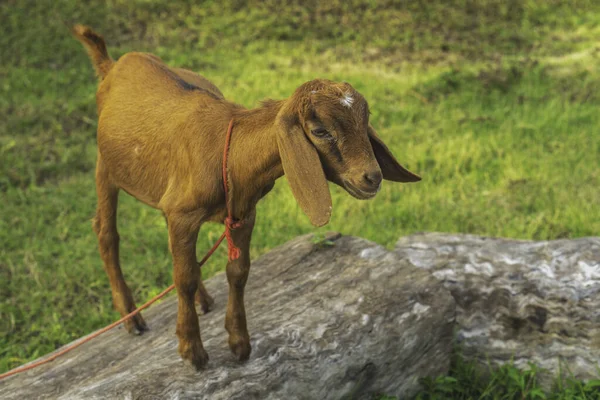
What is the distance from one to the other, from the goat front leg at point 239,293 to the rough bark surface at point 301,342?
0.11 m

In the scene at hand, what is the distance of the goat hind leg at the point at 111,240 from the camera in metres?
4.35

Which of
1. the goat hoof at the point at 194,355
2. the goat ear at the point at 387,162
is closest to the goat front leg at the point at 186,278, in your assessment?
the goat hoof at the point at 194,355

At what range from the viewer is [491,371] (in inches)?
186

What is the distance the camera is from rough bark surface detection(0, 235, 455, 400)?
3746mm

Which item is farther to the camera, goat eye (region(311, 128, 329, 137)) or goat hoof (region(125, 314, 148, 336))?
goat hoof (region(125, 314, 148, 336))

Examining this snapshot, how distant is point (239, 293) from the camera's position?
374cm

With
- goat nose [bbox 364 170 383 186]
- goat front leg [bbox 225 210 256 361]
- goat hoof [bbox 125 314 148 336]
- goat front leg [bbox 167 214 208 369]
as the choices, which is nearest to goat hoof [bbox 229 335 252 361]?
→ goat front leg [bbox 225 210 256 361]

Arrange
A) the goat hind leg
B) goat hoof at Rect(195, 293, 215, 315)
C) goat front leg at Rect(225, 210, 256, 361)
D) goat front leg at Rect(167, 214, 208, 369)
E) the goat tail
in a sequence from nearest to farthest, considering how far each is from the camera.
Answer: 1. goat front leg at Rect(167, 214, 208, 369)
2. goat front leg at Rect(225, 210, 256, 361)
3. the goat hind leg
4. goat hoof at Rect(195, 293, 215, 315)
5. the goat tail

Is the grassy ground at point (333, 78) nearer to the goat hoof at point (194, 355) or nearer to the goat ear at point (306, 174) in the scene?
the goat hoof at point (194, 355)

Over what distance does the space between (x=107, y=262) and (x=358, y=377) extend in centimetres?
172

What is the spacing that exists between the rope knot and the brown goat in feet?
0.09

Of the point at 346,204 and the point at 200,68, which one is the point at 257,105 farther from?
the point at 200,68

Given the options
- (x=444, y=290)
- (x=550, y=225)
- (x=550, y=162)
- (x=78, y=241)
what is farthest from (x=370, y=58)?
(x=444, y=290)

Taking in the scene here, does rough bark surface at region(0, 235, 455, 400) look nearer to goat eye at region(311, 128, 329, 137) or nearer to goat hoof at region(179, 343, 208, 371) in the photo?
goat hoof at region(179, 343, 208, 371)
